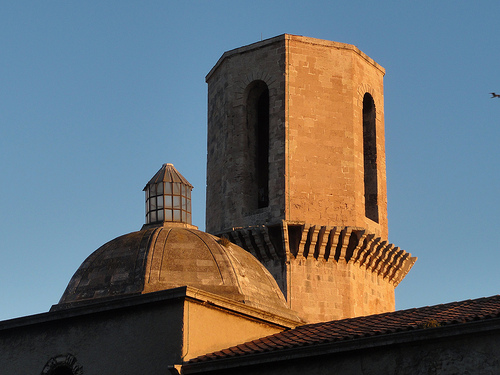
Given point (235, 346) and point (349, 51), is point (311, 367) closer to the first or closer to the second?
point (235, 346)

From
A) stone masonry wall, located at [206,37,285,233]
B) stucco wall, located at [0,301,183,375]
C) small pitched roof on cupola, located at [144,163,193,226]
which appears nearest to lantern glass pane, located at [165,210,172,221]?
small pitched roof on cupola, located at [144,163,193,226]

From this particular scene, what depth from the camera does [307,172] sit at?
1095 inches

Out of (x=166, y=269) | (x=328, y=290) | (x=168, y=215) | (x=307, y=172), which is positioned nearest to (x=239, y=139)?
(x=307, y=172)

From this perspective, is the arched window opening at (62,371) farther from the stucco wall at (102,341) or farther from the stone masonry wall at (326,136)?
the stone masonry wall at (326,136)

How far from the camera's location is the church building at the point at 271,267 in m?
16.1

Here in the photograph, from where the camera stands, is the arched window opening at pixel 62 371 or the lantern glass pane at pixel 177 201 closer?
the arched window opening at pixel 62 371

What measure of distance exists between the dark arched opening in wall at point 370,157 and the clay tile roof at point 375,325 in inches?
432

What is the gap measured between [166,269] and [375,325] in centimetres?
416

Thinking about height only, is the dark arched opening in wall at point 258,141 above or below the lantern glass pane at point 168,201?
above

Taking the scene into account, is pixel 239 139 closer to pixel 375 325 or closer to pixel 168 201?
pixel 168 201

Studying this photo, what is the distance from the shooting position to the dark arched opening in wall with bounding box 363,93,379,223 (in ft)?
96.3

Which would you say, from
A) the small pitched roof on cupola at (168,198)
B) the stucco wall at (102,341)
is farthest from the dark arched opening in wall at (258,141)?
the stucco wall at (102,341)

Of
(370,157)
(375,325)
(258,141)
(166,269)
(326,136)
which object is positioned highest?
(258,141)

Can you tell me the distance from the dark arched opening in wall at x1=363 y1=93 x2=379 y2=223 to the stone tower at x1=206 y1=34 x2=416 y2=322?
0.03 metres
